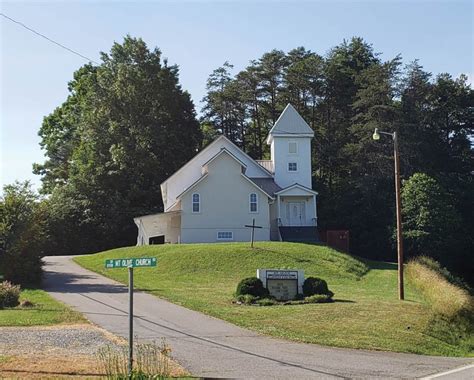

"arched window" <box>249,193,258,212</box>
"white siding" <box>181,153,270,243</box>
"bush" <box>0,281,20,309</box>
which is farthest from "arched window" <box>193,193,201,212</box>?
"bush" <box>0,281,20,309</box>

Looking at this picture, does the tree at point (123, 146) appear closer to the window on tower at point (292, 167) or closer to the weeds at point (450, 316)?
the window on tower at point (292, 167)

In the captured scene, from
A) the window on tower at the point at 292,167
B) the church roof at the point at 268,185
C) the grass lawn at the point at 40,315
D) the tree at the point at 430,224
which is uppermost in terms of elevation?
the window on tower at the point at 292,167

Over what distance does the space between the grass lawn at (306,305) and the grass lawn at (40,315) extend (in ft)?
13.7

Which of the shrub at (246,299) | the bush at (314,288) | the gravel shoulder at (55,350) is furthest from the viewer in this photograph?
the bush at (314,288)

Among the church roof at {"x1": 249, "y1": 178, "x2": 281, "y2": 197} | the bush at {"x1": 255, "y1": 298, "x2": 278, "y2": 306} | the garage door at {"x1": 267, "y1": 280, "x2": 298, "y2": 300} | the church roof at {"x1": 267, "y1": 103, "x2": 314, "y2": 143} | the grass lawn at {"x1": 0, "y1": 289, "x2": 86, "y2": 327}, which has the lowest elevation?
the grass lawn at {"x1": 0, "y1": 289, "x2": 86, "y2": 327}

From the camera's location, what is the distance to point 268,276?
80.4ft

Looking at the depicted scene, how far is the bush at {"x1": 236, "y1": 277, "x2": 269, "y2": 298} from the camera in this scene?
2364 centimetres

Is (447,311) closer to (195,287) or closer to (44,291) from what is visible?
(195,287)

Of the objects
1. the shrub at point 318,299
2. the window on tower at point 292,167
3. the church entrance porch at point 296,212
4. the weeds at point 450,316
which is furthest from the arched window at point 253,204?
the shrub at point 318,299

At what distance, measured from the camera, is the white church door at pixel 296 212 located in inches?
1917

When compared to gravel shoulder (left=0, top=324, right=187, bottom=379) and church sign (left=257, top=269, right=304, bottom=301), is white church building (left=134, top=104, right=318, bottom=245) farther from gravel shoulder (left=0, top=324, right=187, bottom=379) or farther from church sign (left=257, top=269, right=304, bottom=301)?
gravel shoulder (left=0, top=324, right=187, bottom=379)

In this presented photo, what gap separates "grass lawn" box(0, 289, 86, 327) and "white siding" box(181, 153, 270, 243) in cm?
2140

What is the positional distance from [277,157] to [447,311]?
31394 millimetres

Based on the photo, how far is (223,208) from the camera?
148 feet
